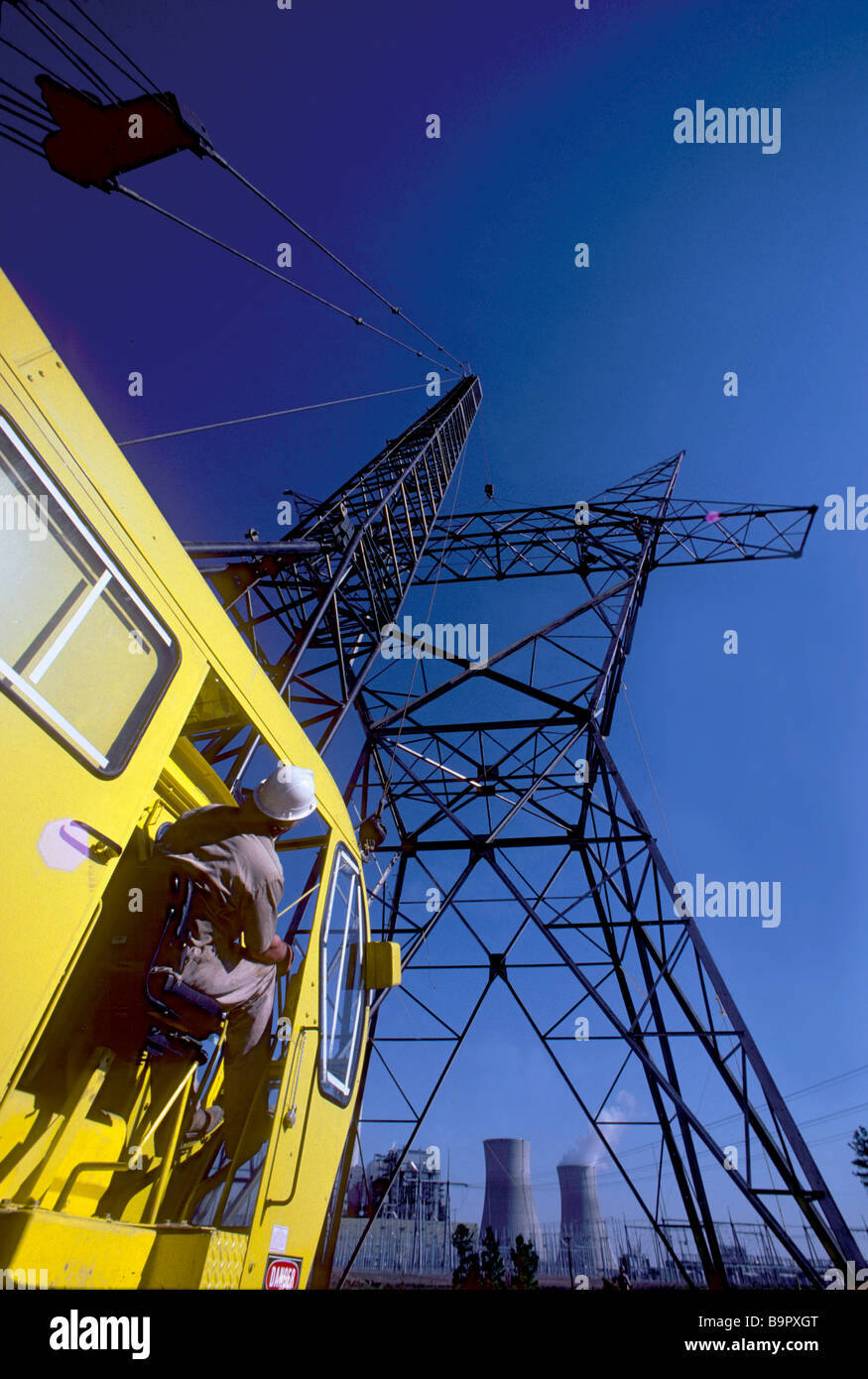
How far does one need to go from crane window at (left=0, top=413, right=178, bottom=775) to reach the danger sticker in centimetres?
214

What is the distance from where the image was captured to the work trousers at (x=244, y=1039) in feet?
9.44

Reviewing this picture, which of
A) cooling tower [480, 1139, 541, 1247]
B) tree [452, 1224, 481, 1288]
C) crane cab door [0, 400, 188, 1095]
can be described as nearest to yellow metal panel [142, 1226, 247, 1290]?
crane cab door [0, 400, 188, 1095]

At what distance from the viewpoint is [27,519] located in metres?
1.87

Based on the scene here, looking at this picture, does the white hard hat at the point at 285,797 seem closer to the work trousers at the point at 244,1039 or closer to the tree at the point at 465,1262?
the work trousers at the point at 244,1039

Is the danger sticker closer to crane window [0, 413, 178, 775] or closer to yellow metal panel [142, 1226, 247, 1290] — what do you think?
yellow metal panel [142, 1226, 247, 1290]

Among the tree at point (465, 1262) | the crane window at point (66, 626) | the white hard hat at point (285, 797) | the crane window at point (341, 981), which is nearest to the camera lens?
the crane window at point (66, 626)

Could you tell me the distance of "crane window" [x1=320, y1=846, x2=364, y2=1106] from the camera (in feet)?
11.2

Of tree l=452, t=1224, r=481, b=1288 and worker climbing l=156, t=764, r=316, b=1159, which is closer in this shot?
worker climbing l=156, t=764, r=316, b=1159

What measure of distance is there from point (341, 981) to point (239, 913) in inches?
48.3

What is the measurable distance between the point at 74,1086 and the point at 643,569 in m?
12.2

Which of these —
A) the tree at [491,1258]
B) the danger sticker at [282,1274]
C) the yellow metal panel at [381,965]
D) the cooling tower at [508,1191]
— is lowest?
the danger sticker at [282,1274]

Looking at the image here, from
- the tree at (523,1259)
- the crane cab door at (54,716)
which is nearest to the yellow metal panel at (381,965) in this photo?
the crane cab door at (54,716)

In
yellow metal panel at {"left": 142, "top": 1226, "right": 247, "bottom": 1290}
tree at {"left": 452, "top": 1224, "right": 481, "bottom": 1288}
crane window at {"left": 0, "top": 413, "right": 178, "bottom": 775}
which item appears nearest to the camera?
crane window at {"left": 0, "top": 413, "right": 178, "bottom": 775}

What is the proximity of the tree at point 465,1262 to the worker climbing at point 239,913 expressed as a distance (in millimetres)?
21038
